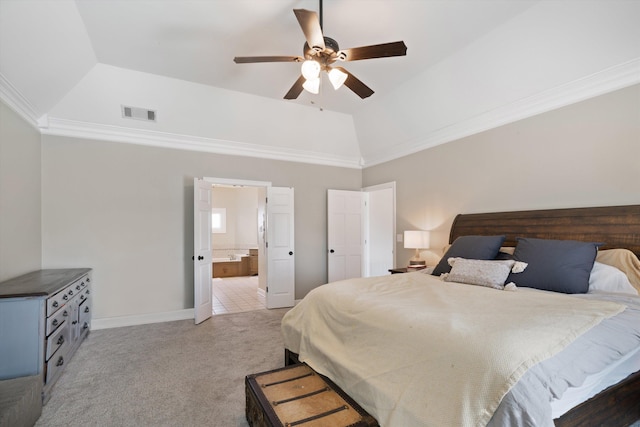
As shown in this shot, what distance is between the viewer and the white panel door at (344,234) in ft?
18.6

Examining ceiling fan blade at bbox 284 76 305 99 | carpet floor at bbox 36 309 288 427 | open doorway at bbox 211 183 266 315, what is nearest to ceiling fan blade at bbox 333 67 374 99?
ceiling fan blade at bbox 284 76 305 99

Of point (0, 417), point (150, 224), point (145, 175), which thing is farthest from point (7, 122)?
point (0, 417)

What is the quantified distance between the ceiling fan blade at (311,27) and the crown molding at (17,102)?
2.74 m

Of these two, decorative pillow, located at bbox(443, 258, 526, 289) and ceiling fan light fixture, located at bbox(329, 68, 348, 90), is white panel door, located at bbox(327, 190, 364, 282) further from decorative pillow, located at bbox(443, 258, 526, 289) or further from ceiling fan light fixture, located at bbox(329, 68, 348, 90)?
ceiling fan light fixture, located at bbox(329, 68, 348, 90)

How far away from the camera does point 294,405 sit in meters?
1.68

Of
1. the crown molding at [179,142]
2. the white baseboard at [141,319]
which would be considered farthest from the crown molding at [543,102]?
the white baseboard at [141,319]

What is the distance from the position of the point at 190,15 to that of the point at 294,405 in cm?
321

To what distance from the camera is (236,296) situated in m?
6.20

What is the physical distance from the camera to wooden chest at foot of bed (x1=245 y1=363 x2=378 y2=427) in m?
1.53

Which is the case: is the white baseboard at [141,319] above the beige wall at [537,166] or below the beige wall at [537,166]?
below

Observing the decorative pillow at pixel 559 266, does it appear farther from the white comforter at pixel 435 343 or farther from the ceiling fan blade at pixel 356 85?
the ceiling fan blade at pixel 356 85

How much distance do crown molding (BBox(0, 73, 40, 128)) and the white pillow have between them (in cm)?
522

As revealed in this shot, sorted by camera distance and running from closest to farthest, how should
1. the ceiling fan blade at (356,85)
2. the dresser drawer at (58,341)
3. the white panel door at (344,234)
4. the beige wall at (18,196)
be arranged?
the dresser drawer at (58,341)
the ceiling fan blade at (356,85)
the beige wall at (18,196)
the white panel door at (344,234)

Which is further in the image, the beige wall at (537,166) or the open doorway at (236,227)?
A: the open doorway at (236,227)
